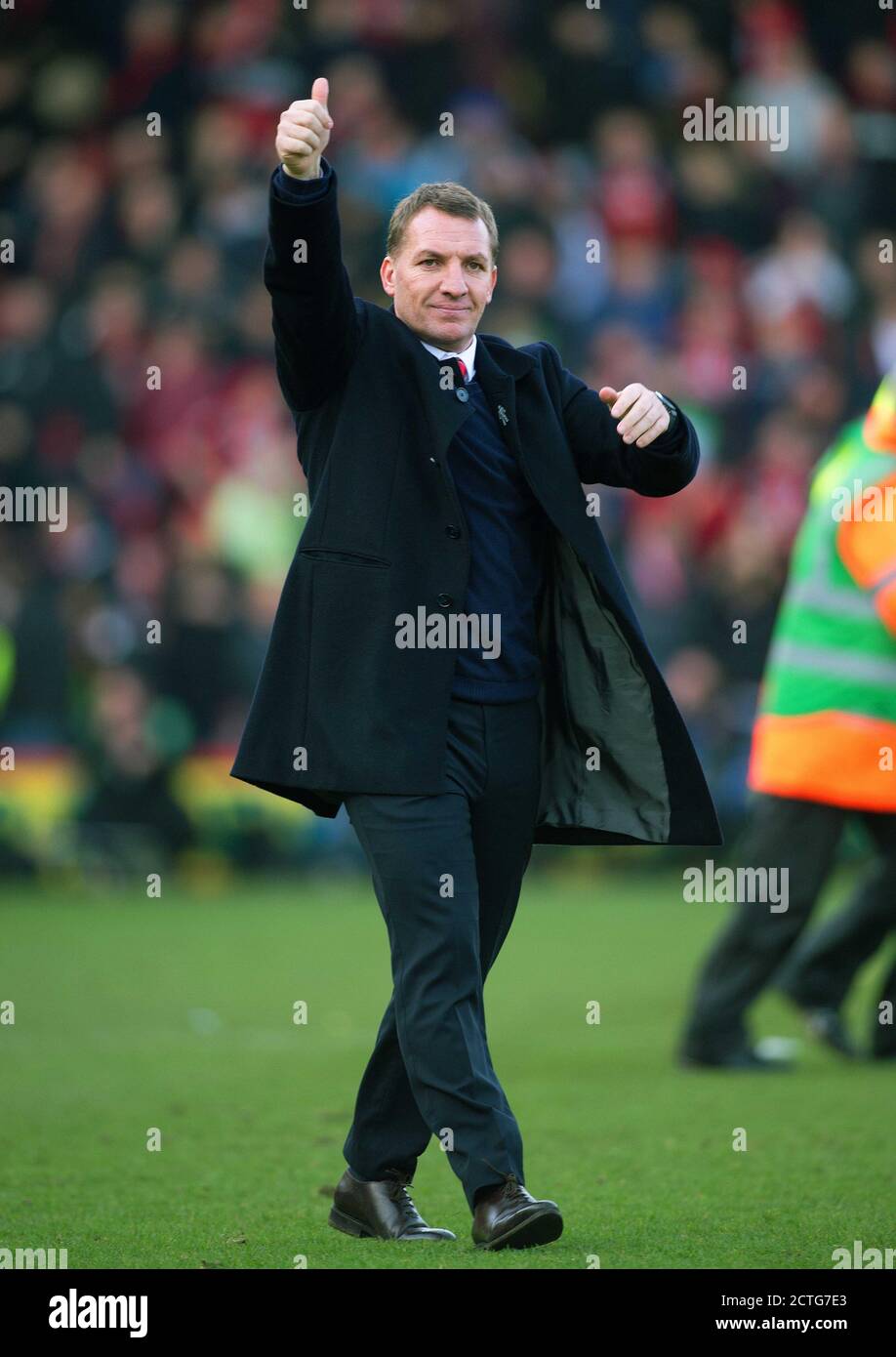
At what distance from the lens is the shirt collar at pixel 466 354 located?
4.57 m

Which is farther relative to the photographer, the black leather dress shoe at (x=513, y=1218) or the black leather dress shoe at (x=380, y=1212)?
the black leather dress shoe at (x=380, y=1212)

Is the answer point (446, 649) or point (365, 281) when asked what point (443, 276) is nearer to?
point (446, 649)

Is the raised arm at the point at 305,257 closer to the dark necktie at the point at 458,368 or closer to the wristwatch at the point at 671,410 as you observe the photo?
the dark necktie at the point at 458,368

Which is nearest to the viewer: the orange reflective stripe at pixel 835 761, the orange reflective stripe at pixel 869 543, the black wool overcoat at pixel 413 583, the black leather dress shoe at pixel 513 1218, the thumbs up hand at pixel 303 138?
the thumbs up hand at pixel 303 138

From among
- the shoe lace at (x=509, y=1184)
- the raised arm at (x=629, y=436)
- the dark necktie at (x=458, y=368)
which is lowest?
the shoe lace at (x=509, y=1184)

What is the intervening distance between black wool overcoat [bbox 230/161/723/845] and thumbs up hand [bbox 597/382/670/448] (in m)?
0.09

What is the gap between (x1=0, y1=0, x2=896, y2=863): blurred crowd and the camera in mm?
13148

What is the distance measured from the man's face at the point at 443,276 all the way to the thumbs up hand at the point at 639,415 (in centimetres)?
36

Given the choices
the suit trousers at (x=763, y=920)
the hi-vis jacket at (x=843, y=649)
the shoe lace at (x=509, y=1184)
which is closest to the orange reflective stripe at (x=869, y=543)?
the hi-vis jacket at (x=843, y=649)

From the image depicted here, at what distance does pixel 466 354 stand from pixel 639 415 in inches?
17.2

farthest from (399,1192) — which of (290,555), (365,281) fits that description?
(365,281)

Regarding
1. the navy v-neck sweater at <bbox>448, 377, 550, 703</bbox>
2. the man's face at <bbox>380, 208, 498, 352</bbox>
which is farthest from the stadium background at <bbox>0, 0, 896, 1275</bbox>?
the man's face at <bbox>380, 208, 498, 352</bbox>

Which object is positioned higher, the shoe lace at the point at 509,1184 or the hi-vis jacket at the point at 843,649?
the hi-vis jacket at the point at 843,649
